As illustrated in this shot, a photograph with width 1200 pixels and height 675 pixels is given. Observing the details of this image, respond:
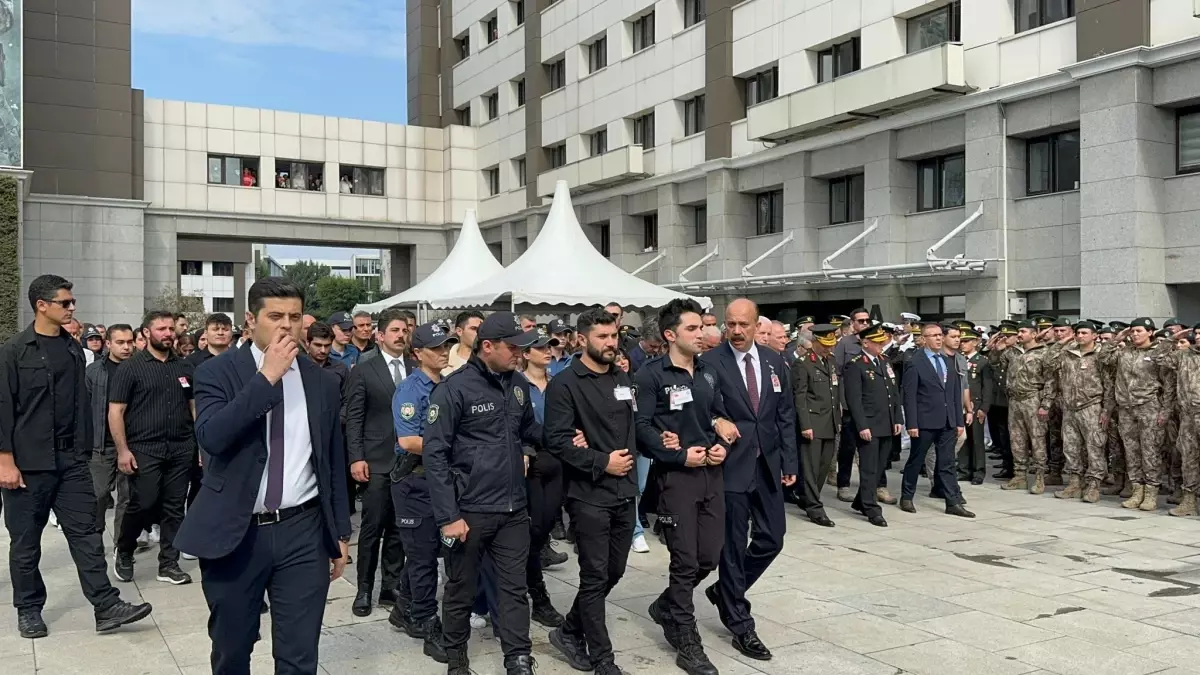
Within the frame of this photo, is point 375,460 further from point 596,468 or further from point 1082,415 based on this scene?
point 1082,415

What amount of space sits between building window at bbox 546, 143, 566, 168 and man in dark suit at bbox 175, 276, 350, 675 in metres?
33.5

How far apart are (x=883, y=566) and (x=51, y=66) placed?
33.6 meters

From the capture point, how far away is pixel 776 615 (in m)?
6.98

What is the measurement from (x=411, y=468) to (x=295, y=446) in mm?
2172

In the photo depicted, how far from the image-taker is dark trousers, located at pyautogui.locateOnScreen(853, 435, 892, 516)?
10.7 metres

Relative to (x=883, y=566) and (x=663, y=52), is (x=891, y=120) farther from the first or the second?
(x=883, y=566)

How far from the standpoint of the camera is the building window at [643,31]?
32.0 metres

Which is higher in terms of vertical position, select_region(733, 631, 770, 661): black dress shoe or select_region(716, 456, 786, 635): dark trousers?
select_region(716, 456, 786, 635): dark trousers

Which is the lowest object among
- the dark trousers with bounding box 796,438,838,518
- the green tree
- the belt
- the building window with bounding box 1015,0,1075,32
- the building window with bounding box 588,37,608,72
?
the dark trousers with bounding box 796,438,838,518

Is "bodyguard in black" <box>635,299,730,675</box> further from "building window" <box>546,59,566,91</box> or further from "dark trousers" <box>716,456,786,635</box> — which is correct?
"building window" <box>546,59,566,91</box>

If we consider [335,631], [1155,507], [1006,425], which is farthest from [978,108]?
[335,631]

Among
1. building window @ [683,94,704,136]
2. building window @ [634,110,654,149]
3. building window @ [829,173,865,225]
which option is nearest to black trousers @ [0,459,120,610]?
building window @ [829,173,865,225]

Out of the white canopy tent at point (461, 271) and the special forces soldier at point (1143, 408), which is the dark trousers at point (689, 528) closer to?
the special forces soldier at point (1143, 408)

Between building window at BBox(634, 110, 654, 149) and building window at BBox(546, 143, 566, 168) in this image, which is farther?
building window at BBox(546, 143, 566, 168)
